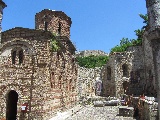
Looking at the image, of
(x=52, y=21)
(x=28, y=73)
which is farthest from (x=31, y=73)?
(x=52, y=21)

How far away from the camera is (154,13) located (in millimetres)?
5230

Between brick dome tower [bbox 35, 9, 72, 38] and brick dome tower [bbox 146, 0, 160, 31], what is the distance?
47.7ft

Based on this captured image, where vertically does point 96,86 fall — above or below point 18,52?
below

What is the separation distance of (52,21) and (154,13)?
15.0m

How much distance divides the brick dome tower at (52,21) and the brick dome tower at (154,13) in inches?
573

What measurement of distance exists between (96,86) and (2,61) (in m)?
22.6

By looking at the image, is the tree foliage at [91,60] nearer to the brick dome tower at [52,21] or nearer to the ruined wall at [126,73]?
the ruined wall at [126,73]

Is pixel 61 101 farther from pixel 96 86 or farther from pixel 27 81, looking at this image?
pixel 96 86

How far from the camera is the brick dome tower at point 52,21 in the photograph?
19359 millimetres

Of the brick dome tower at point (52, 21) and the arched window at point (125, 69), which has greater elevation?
the brick dome tower at point (52, 21)

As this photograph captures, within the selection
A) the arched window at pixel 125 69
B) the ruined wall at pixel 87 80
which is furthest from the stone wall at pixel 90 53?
the arched window at pixel 125 69

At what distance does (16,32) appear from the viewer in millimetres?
14227

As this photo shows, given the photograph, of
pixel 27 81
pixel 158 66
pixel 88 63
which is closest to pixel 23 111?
pixel 27 81

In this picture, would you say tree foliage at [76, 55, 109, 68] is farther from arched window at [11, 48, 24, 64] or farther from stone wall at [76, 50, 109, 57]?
arched window at [11, 48, 24, 64]
